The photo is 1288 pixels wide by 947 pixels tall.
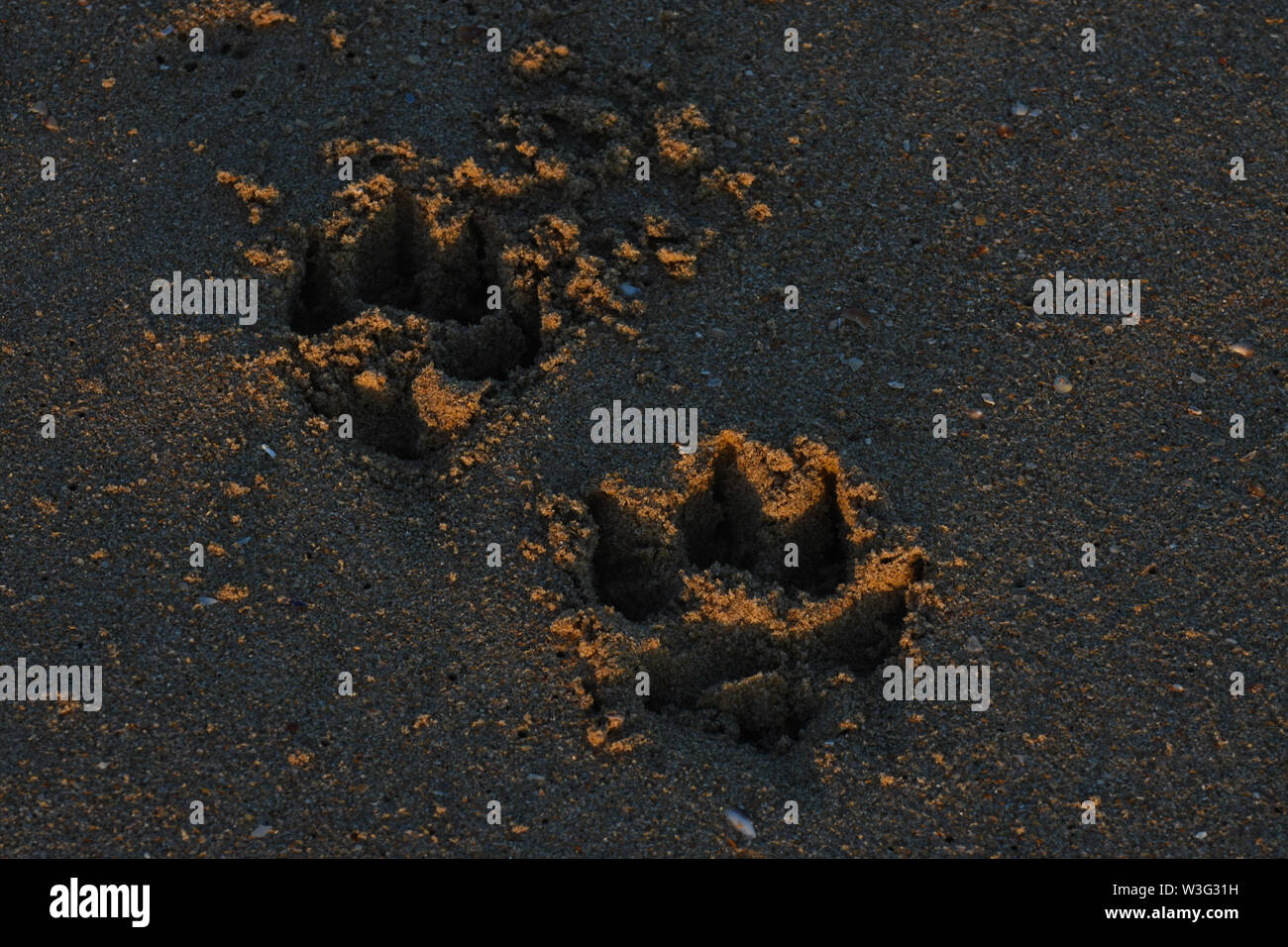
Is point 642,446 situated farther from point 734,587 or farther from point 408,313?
point 408,313

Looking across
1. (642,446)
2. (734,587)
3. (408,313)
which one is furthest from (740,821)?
(408,313)

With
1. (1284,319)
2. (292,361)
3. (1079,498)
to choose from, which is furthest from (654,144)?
(1284,319)

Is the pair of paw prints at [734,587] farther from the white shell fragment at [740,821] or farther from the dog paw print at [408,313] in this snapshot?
the dog paw print at [408,313]

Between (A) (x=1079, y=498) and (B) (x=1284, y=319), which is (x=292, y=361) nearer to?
(A) (x=1079, y=498)

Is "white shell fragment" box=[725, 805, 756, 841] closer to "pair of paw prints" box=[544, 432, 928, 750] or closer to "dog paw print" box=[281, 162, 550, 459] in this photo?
"pair of paw prints" box=[544, 432, 928, 750]

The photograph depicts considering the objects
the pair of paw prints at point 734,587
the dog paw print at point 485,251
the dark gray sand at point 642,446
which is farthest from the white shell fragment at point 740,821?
the dog paw print at point 485,251

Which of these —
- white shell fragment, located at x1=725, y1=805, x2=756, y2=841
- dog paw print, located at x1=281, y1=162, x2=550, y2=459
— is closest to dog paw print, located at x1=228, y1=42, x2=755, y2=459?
dog paw print, located at x1=281, y1=162, x2=550, y2=459

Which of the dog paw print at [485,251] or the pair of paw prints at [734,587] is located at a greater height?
the dog paw print at [485,251]
